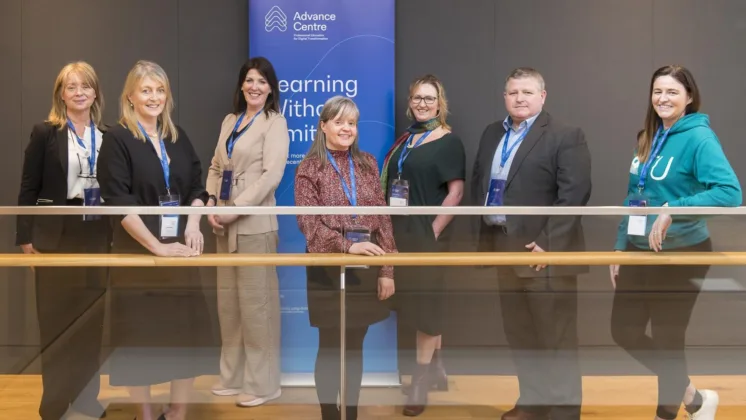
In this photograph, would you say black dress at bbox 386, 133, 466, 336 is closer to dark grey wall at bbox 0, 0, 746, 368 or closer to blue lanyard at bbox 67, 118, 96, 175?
blue lanyard at bbox 67, 118, 96, 175

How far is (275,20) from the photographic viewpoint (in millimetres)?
5551

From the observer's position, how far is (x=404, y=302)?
3.45 m

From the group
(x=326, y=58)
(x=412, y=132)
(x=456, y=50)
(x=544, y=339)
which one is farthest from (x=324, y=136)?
(x=456, y=50)

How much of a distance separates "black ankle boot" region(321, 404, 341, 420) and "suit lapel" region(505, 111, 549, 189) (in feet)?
4.29

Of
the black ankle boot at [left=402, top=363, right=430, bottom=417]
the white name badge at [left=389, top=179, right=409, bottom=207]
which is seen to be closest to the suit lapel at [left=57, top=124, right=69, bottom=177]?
the white name badge at [left=389, top=179, right=409, bottom=207]

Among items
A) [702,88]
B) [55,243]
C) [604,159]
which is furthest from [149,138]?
[702,88]

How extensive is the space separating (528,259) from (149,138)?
5.45 ft

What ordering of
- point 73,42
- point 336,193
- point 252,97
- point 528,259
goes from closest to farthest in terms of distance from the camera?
1. point 528,259
2. point 336,193
3. point 252,97
4. point 73,42

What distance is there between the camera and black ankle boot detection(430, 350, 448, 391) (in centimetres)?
352

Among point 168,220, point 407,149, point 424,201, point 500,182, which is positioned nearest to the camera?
point 168,220

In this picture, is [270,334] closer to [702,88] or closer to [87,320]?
[87,320]

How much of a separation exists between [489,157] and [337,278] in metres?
1.33

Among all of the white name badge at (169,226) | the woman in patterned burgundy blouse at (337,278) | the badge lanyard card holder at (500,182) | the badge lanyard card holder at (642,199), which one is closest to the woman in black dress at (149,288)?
the white name badge at (169,226)

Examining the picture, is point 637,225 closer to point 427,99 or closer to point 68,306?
point 427,99
